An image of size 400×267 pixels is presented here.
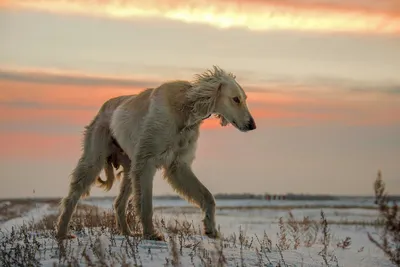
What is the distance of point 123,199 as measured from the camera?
10.2 m

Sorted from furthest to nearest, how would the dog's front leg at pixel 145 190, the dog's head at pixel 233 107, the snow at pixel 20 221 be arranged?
1. the snow at pixel 20 221
2. the dog's head at pixel 233 107
3. the dog's front leg at pixel 145 190

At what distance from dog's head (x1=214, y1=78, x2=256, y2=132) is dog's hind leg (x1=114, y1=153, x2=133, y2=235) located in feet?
6.44

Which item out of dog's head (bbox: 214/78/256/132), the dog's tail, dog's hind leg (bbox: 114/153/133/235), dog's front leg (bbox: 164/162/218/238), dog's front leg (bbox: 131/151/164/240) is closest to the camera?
dog's front leg (bbox: 131/151/164/240)

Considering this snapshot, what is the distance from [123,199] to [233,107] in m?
2.61

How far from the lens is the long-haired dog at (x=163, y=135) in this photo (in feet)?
29.1

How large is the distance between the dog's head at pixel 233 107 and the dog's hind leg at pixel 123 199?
1.96 metres

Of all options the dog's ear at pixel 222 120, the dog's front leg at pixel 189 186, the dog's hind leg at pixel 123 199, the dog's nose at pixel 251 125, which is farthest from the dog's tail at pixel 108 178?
the dog's nose at pixel 251 125

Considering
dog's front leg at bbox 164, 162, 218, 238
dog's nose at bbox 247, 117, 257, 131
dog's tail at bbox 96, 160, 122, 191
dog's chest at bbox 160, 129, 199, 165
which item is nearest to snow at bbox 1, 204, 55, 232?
dog's tail at bbox 96, 160, 122, 191

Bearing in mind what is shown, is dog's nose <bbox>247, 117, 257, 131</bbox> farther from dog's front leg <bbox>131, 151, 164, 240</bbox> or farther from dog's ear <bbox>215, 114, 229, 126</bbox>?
dog's front leg <bbox>131, 151, 164, 240</bbox>

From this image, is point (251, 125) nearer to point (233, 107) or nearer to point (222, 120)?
point (233, 107)

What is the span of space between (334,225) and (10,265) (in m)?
16.3

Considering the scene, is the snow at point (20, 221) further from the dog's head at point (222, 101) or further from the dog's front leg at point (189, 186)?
the dog's head at point (222, 101)

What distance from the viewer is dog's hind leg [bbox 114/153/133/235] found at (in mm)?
10133

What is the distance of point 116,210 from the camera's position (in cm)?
1020
